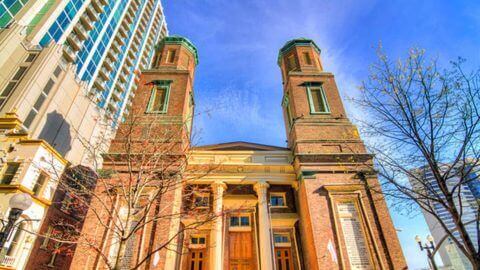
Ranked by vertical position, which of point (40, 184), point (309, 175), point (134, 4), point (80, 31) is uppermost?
point (134, 4)

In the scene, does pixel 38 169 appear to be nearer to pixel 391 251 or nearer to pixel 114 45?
pixel 391 251

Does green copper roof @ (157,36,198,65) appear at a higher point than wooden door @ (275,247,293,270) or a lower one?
higher

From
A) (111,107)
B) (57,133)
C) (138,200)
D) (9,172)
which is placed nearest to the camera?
(138,200)

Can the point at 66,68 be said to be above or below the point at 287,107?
above

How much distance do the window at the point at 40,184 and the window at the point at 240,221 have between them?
1435 cm

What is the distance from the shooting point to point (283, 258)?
14539 mm

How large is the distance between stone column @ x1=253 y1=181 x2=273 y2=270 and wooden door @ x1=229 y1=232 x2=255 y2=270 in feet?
4.26

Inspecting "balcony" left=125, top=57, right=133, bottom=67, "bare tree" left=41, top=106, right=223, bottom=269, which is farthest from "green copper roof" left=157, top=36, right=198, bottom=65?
"balcony" left=125, top=57, right=133, bottom=67

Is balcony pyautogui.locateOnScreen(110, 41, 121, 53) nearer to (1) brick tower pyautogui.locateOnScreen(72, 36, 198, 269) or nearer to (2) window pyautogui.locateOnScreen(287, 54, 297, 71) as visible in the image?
(1) brick tower pyautogui.locateOnScreen(72, 36, 198, 269)

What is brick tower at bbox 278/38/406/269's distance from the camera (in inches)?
481

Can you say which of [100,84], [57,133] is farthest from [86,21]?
[57,133]

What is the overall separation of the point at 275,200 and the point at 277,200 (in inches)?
5.0

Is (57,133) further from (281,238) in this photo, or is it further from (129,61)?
(129,61)

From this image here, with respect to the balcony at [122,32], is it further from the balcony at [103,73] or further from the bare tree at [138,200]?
the bare tree at [138,200]
